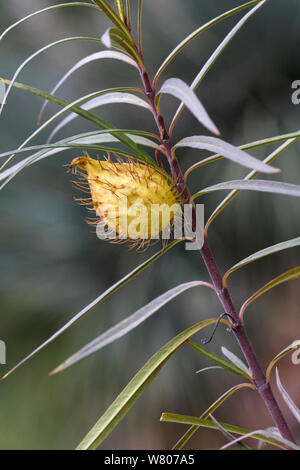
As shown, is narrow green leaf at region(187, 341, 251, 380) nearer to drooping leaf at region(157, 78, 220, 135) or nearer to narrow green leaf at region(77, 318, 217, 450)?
narrow green leaf at region(77, 318, 217, 450)

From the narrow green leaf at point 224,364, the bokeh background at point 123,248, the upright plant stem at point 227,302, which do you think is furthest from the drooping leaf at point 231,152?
the bokeh background at point 123,248

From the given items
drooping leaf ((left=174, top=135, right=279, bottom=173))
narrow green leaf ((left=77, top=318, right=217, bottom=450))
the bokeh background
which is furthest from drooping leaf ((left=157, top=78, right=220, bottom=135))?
the bokeh background

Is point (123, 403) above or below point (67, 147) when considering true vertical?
below

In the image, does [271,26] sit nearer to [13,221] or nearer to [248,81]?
[248,81]

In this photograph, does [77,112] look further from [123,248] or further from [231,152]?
[123,248]

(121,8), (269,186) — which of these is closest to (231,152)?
(269,186)

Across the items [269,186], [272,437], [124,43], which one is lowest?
[272,437]
